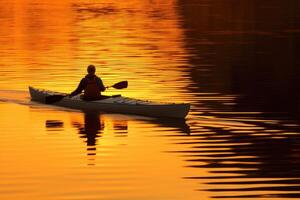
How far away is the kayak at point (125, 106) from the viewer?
38625mm

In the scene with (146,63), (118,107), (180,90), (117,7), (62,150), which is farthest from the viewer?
(117,7)

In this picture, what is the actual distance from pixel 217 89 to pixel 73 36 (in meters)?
41.0

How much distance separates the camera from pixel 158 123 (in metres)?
38.2

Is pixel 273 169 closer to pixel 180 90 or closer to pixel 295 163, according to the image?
pixel 295 163

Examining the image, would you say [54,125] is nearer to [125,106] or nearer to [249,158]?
[125,106]

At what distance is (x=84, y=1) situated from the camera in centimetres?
17225

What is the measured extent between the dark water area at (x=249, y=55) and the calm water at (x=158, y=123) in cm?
11

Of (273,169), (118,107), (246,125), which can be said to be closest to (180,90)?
(118,107)

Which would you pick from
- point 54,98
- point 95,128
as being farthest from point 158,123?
point 54,98

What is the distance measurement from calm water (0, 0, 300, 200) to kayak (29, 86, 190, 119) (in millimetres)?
344

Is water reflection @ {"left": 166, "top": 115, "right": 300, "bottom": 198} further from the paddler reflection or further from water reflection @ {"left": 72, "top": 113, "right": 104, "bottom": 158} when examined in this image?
water reflection @ {"left": 72, "top": 113, "right": 104, "bottom": 158}

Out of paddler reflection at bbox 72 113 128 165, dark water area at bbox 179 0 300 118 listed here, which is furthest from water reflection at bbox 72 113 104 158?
dark water area at bbox 179 0 300 118

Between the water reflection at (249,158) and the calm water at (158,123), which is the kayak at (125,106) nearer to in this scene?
the calm water at (158,123)

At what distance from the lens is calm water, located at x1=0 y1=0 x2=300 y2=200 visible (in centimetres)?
2709
